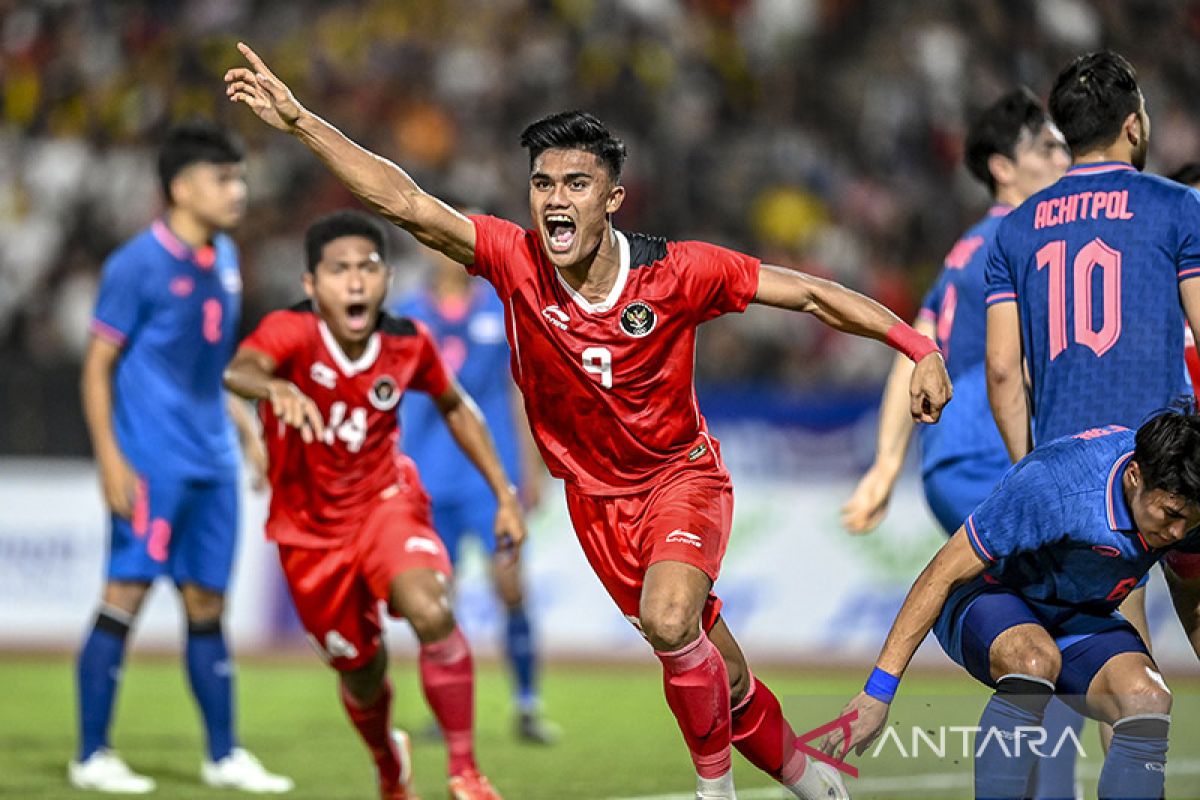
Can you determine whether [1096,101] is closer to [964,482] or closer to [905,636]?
[964,482]

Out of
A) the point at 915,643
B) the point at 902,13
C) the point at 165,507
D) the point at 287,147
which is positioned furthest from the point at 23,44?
the point at 915,643

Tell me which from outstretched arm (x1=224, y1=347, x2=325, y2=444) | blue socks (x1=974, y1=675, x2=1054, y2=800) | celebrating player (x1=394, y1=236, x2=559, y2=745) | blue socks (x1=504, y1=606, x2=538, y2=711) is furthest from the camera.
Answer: celebrating player (x1=394, y1=236, x2=559, y2=745)

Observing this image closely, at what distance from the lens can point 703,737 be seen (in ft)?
16.6

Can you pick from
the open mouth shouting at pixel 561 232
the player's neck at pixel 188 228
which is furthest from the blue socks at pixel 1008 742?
the player's neck at pixel 188 228

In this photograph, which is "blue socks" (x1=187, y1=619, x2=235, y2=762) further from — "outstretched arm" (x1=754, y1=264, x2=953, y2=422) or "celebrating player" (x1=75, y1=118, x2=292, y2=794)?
"outstretched arm" (x1=754, y1=264, x2=953, y2=422)

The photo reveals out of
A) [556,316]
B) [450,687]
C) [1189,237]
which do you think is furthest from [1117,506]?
[450,687]

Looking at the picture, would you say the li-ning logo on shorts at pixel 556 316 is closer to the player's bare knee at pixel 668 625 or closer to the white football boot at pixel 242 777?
the player's bare knee at pixel 668 625

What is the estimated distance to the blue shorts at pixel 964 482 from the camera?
20.1 ft

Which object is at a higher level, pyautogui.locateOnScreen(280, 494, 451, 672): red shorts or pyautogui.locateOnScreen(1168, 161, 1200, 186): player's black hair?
pyautogui.locateOnScreen(1168, 161, 1200, 186): player's black hair

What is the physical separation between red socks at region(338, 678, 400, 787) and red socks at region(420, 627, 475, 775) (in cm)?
26

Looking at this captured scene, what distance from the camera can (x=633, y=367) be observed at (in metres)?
5.34

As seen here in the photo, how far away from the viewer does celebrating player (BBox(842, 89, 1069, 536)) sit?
609cm

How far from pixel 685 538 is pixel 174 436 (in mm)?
3090

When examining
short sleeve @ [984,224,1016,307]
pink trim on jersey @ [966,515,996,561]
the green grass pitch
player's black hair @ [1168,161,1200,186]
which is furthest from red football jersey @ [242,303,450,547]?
player's black hair @ [1168,161,1200,186]
